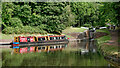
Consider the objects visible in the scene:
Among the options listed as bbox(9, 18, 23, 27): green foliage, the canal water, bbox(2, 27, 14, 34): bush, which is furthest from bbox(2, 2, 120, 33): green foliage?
the canal water

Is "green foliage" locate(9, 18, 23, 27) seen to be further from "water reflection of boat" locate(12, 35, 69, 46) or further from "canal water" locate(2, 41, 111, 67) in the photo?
"canal water" locate(2, 41, 111, 67)

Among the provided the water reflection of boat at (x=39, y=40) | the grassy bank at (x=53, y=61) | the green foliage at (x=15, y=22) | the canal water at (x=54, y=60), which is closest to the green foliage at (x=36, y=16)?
the green foliage at (x=15, y=22)

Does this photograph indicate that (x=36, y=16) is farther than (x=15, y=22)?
Yes

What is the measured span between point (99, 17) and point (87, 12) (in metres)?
6.16

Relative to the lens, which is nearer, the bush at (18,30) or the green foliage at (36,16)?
the bush at (18,30)

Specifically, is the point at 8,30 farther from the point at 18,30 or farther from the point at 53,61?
the point at 53,61

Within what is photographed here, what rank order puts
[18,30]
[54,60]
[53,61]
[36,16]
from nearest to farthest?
[53,61] → [54,60] → [18,30] → [36,16]

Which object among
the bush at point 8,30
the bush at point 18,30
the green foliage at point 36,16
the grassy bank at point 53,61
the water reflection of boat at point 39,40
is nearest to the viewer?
→ the grassy bank at point 53,61

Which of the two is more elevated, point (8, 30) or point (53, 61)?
point (8, 30)

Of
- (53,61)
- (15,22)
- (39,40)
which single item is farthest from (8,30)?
(53,61)

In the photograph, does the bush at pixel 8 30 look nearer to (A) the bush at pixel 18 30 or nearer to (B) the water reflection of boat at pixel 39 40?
(A) the bush at pixel 18 30

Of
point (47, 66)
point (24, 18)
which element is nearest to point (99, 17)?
point (24, 18)

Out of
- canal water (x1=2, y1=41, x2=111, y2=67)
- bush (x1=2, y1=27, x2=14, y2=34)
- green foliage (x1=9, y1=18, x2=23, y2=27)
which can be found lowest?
canal water (x1=2, y1=41, x2=111, y2=67)

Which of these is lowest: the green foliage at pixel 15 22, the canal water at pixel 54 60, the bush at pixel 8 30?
the canal water at pixel 54 60
